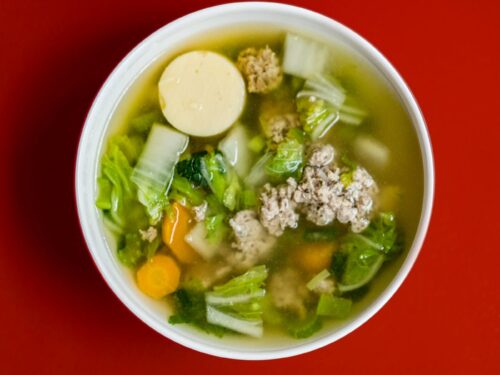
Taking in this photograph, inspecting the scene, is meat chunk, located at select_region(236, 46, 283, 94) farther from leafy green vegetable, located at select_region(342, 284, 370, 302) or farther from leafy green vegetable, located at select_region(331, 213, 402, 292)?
leafy green vegetable, located at select_region(342, 284, 370, 302)

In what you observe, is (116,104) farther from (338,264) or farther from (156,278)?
(338,264)

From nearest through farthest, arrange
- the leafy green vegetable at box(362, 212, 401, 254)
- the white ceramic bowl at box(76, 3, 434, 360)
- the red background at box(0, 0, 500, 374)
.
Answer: the white ceramic bowl at box(76, 3, 434, 360)
the leafy green vegetable at box(362, 212, 401, 254)
the red background at box(0, 0, 500, 374)

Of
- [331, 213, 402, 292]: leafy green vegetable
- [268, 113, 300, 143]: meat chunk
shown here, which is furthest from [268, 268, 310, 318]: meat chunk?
[268, 113, 300, 143]: meat chunk

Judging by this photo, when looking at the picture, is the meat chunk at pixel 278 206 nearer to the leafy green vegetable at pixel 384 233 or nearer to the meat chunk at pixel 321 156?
the meat chunk at pixel 321 156

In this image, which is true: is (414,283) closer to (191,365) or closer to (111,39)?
(191,365)

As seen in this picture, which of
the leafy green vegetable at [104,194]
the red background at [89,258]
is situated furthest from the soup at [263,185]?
the red background at [89,258]

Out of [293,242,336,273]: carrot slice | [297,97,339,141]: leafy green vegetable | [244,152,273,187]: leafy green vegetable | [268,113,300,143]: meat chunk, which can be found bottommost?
[293,242,336,273]: carrot slice

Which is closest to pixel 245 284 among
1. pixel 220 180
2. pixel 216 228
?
pixel 216 228
